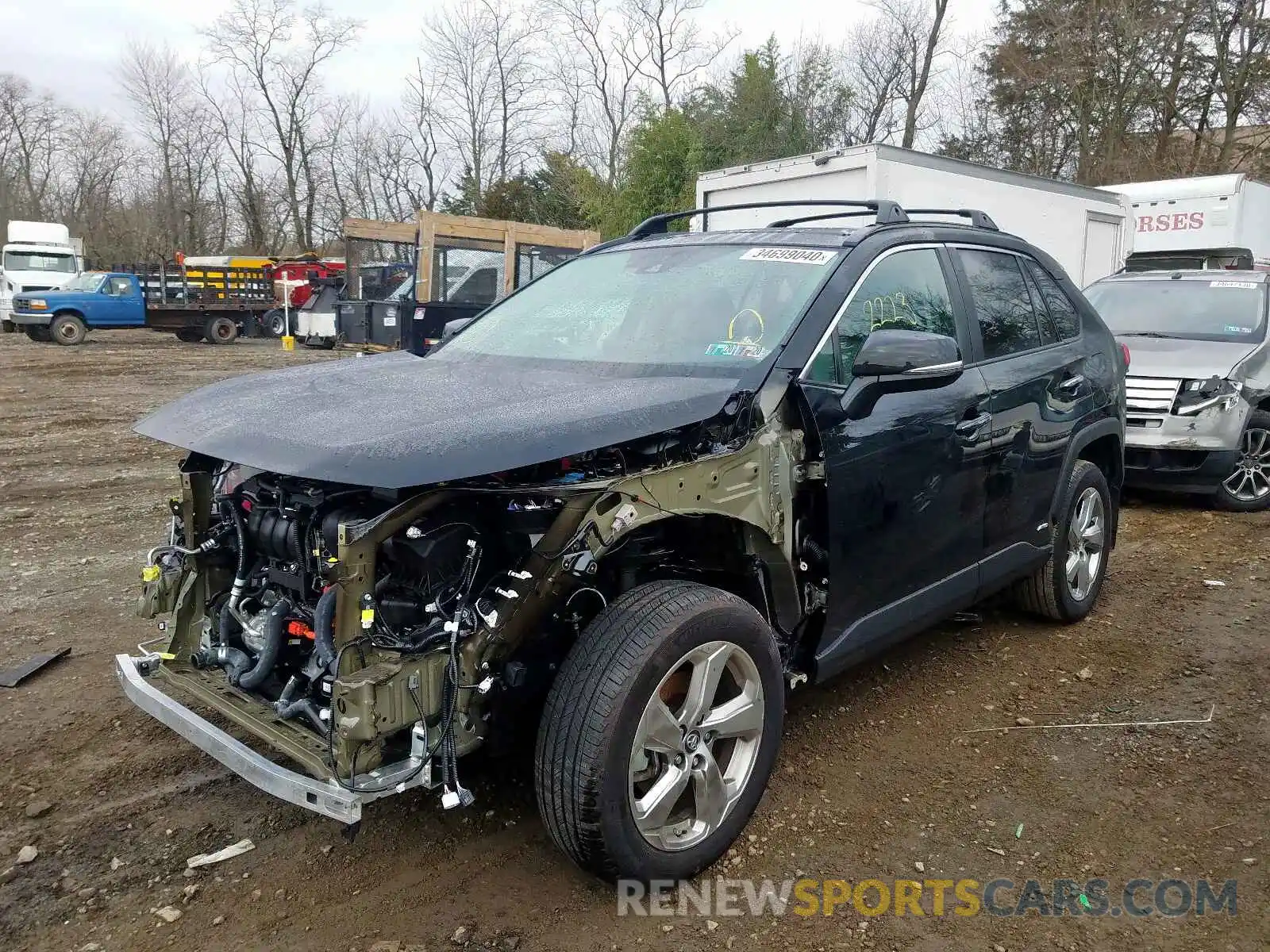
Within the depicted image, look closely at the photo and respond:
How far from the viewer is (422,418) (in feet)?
8.24

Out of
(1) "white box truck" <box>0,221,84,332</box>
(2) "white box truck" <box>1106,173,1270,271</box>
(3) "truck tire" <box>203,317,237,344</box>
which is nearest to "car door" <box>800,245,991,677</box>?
(2) "white box truck" <box>1106,173,1270,271</box>

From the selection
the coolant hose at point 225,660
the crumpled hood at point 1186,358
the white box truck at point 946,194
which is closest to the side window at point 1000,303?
the coolant hose at point 225,660

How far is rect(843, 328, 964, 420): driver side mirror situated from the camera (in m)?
2.92

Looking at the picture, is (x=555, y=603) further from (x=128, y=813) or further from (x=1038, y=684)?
(x=1038, y=684)

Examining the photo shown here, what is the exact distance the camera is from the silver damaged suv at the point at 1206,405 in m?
6.81

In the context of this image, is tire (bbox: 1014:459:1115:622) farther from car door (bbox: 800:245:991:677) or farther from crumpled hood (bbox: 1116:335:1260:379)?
crumpled hood (bbox: 1116:335:1260:379)

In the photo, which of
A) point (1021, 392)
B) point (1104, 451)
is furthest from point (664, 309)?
point (1104, 451)

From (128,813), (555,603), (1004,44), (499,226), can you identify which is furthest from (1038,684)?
(1004,44)

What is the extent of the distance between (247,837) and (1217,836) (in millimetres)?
3046

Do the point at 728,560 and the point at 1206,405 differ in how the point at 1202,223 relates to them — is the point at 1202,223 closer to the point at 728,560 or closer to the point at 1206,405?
the point at 1206,405

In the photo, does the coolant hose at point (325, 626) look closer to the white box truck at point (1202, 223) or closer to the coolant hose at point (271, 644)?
the coolant hose at point (271, 644)

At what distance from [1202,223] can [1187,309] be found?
299 inches

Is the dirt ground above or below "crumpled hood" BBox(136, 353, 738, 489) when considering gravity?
below

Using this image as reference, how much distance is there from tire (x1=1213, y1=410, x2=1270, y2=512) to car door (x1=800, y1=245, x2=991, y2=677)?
4.57 meters
